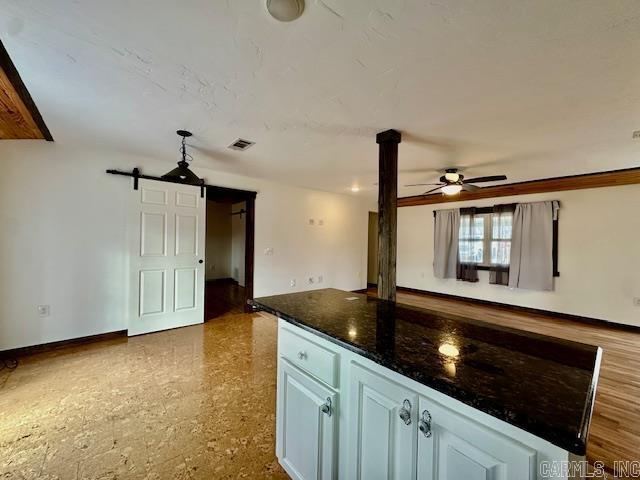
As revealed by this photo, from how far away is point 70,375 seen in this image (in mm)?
2582

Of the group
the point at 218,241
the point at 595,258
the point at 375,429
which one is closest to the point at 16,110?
the point at 375,429

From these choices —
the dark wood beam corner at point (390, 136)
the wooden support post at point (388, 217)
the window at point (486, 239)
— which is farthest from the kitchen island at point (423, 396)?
the window at point (486, 239)

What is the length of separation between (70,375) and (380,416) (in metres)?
3.00

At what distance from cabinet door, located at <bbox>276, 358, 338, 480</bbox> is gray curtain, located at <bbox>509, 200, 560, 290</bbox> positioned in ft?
17.3

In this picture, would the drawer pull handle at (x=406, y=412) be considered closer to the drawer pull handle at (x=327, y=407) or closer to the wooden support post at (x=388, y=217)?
the drawer pull handle at (x=327, y=407)

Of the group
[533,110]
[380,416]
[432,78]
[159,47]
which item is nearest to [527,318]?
[533,110]

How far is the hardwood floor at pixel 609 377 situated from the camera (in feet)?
5.99

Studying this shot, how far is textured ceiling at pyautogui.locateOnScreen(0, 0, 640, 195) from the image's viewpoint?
1324mm

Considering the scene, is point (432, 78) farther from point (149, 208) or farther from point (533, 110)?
point (149, 208)

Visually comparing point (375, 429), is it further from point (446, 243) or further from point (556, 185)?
point (446, 243)

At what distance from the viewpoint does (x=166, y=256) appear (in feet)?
12.4

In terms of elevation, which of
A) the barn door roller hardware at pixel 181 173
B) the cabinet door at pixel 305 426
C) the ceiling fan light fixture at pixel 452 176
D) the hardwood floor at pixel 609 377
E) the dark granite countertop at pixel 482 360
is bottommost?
the hardwood floor at pixel 609 377

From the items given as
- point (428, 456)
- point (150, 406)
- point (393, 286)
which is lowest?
point (150, 406)

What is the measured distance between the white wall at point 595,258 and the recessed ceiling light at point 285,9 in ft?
18.1
